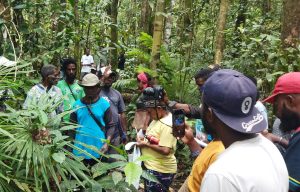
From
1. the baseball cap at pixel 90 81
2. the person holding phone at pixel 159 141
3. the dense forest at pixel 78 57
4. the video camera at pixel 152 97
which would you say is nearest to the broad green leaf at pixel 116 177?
the dense forest at pixel 78 57

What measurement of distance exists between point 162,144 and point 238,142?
2.12 meters

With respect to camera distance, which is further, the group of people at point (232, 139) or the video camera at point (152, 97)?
the video camera at point (152, 97)

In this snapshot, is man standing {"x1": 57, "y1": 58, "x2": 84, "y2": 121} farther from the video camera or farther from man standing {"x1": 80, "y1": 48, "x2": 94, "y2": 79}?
man standing {"x1": 80, "y1": 48, "x2": 94, "y2": 79}

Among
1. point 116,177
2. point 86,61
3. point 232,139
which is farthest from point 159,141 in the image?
point 86,61

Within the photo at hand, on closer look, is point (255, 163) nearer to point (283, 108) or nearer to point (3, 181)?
A: point (283, 108)

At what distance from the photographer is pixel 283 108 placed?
2.35 metres

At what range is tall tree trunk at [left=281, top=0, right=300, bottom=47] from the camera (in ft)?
18.0

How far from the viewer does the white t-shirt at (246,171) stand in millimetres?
1374

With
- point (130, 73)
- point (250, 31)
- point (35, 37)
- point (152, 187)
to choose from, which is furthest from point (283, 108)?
point (130, 73)

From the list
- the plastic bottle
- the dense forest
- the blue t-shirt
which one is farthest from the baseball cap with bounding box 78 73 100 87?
the plastic bottle

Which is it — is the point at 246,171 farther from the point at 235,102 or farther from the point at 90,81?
the point at 90,81

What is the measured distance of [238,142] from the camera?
152cm

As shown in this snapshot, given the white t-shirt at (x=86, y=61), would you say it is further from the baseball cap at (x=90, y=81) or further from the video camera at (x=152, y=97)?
the video camera at (x=152, y=97)

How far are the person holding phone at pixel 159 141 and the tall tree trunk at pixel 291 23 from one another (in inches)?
109
